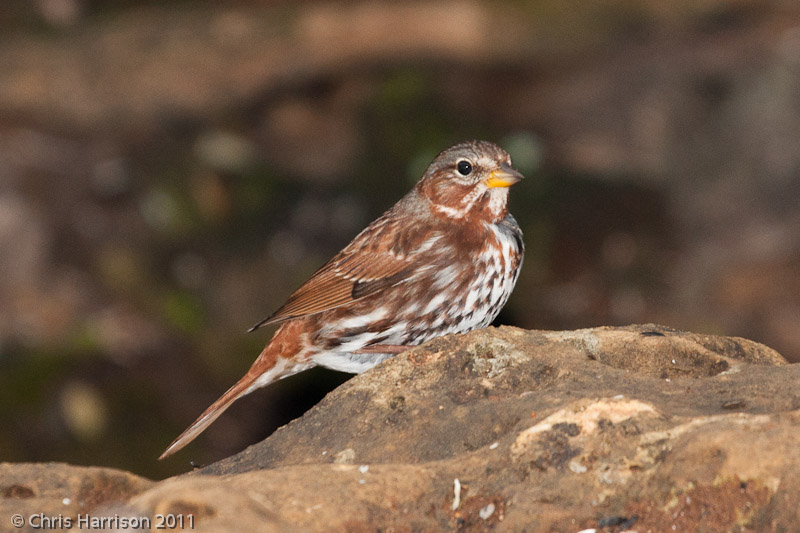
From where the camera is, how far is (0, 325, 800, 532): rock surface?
274 cm

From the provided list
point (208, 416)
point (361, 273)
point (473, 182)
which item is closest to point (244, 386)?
point (208, 416)

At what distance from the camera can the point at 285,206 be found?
898 cm

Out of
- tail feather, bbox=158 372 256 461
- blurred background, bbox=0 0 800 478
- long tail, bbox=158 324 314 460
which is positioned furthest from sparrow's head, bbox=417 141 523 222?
blurred background, bbox=0 0 800 478

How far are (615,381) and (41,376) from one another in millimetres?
5166

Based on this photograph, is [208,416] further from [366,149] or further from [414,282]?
[366,149]

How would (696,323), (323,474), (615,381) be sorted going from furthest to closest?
(696,323), (615,381), (323,474)

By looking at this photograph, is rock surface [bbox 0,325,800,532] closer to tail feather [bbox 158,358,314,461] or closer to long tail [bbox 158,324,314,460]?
tail feather [bbox 158,358,314,461]

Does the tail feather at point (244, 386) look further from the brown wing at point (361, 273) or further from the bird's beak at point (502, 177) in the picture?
the bird's beak at point (502, 177)

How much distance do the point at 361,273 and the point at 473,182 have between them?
752 millimetres

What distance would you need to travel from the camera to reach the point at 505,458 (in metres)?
3.10

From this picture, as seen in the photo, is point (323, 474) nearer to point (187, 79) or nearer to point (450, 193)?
point (450, 193)

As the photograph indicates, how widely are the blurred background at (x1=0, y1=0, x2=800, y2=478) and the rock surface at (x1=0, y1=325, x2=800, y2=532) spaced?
427 centimetres

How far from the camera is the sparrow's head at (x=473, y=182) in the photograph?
5.32 meters

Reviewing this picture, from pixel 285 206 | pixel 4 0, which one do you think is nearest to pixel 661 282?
pixel 285 206
